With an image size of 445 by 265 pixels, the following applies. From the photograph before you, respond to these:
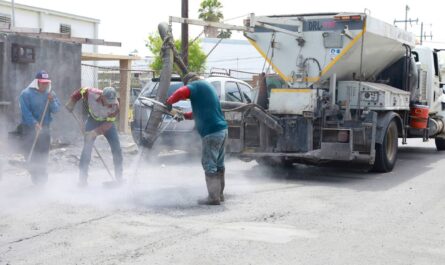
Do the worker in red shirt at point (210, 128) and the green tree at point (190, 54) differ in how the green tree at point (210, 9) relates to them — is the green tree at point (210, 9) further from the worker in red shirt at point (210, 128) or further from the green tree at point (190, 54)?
the worker in red shirt at point (210, 128)

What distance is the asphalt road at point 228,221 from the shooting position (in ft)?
17.0

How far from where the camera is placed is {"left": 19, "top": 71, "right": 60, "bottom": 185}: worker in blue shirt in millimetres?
8352

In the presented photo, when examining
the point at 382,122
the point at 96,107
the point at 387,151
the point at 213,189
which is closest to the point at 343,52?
the point at 382,122

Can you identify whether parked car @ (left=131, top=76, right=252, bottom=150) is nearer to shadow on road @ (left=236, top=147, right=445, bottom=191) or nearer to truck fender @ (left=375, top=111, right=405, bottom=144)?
shadow on road @ (left=236, top=147, right=445, bottom=191)

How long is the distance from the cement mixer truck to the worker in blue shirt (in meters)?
2.27

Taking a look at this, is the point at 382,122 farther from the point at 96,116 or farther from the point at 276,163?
the point at 96,116

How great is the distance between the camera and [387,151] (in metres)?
10.7

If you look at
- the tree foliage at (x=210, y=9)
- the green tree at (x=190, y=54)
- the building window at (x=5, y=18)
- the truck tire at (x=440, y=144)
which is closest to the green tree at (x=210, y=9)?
the tree foliage at (x=210, y=9)

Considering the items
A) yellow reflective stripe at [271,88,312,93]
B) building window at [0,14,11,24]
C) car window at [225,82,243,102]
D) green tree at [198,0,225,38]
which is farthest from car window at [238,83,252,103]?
green tree at [198,0,225,38]

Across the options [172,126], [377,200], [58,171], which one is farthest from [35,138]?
[377,200]

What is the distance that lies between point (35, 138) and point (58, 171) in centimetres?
181

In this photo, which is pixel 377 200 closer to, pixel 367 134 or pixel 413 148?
pixel 367 134

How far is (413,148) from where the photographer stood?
630 inches

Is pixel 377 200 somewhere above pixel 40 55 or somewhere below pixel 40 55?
below
